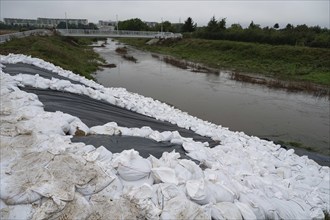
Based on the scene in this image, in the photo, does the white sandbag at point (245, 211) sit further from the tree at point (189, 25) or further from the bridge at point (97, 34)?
the tree at point (189, 25)

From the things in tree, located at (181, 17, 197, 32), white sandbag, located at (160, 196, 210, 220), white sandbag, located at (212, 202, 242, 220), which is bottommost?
white sandbag, located at (212, 202, 242, 220)

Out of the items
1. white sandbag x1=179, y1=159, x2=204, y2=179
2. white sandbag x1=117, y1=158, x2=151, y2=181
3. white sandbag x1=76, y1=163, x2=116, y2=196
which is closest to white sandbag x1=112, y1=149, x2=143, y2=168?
white sandbag x1=117, y1=158, x2=151, y2=181

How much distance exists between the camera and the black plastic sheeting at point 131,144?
10.1ft

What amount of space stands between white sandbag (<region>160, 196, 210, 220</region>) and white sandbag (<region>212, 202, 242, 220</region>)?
0.12m

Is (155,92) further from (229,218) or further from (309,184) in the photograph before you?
(229,218)

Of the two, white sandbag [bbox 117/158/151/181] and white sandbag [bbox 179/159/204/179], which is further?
white sandbag [bbox 179/159/204/179]

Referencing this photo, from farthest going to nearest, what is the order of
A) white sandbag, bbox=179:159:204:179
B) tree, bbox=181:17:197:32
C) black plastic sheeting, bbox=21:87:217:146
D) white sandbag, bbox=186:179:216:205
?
tree, bbox=181:17:197:32 < black plastic sheeting, bbox=21:87:217:146 < white sandbag, bbox=179:159:204:179 < white sandbag, bbox=186:179:216:205

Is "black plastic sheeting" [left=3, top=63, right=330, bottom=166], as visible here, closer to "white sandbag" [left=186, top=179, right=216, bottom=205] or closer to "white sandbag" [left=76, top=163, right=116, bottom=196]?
"white sandbag" [left=76, top=163, right=116, bottom=196]

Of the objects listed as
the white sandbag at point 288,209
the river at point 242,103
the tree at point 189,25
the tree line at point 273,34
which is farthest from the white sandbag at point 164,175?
the tree at point 189,25

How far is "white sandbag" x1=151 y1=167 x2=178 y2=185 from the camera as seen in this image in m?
2.50

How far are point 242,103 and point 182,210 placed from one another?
866cm

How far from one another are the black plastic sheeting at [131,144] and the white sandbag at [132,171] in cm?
44

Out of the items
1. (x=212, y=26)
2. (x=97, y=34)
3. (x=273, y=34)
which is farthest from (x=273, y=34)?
(x=97, y=34)

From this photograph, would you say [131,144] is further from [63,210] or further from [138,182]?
[63,210]
